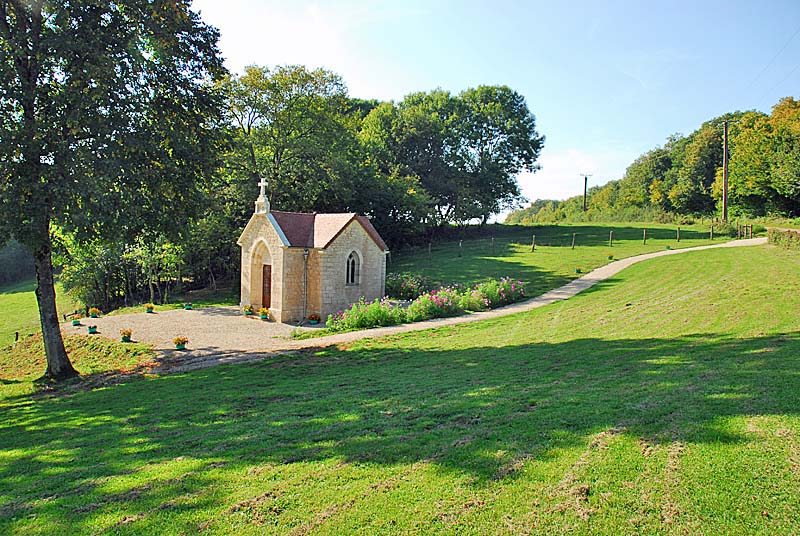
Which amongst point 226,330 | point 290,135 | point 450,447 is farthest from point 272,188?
point 450,447

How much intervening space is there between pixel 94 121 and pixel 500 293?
15995 mm

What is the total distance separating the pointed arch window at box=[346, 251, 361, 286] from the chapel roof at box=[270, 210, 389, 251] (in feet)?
4.60

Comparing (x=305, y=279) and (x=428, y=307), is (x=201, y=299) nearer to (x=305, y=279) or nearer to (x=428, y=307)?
(x=305, y=279)

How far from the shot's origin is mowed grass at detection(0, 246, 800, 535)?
13.7ft

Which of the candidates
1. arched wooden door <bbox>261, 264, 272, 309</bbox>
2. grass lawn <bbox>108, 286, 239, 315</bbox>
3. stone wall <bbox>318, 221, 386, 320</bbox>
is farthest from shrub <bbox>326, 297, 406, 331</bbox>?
grass lawn <bbox>108, 286, 239, 315</bbox>

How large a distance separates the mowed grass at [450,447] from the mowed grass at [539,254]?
1486cm

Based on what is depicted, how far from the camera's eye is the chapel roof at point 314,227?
23391 millimetres

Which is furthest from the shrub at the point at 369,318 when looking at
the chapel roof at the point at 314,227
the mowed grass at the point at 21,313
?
the mowed grass at the point at 21,313

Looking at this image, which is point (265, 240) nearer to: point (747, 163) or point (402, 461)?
point (402, 461)

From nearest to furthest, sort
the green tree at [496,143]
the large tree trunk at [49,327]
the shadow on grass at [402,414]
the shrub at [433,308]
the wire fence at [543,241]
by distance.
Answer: the shadow on grass at [402,414]
the large tree trunk at [49,327]
the shrub at [433,308]
the wire fence at [543,241]
the green tree at [496,143]

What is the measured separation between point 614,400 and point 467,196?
143ft

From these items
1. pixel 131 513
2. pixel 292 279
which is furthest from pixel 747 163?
pixel 131 513

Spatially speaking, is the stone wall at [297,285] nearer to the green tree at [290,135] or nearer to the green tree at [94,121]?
the green tree at [94,121]

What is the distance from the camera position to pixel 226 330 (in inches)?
808
